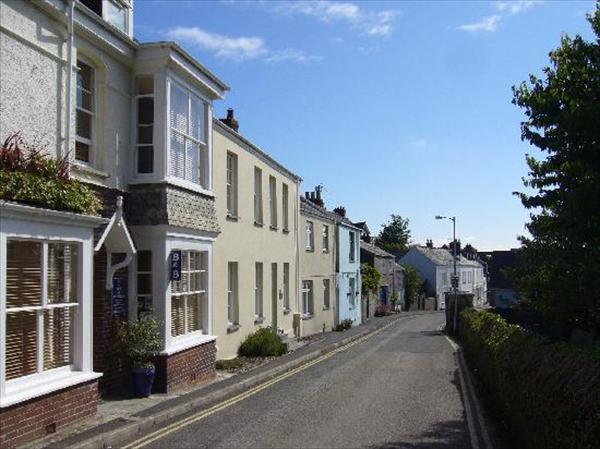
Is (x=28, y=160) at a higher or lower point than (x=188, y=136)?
lower

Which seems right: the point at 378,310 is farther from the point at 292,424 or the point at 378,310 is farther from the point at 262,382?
the point at 292,424

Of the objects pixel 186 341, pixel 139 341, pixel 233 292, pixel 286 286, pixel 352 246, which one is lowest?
pixel 186 341

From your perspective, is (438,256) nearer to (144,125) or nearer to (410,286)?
(410,286)

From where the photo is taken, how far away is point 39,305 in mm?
9547

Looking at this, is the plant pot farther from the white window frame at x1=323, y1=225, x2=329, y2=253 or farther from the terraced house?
the white window frame at x1=323, y1=225, x2=329, y2=253

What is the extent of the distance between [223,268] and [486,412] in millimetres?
9181

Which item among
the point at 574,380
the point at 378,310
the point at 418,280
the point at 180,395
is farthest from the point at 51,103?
the point at 418,280

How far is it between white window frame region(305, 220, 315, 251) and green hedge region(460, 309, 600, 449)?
20.1 metres

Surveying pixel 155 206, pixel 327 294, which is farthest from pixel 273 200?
pixel 155 206

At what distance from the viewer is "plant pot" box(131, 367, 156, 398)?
1260cm

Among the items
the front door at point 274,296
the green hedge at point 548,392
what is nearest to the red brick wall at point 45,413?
the green hedge at point 548,392

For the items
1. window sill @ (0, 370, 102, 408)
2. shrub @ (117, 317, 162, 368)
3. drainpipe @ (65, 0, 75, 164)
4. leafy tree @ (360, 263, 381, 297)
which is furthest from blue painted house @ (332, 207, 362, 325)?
window sill @ (0, 370, 102, 408)

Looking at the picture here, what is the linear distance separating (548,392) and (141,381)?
25.5ft

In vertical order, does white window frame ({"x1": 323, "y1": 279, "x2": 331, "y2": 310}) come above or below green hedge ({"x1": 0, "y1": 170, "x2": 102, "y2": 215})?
below
